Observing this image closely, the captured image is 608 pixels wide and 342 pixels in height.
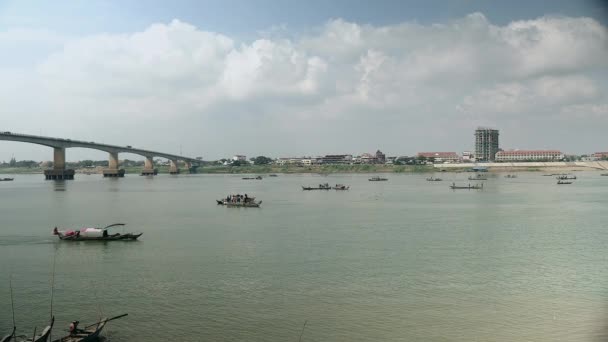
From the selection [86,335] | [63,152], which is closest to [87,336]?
[86,335]

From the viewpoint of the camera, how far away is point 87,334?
46.1 ft

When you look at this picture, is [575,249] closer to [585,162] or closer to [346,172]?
[346,172]

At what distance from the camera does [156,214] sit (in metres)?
46.8

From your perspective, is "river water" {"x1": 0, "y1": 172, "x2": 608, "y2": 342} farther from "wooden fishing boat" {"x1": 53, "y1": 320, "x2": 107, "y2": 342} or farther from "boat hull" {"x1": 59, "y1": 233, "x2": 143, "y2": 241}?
"wooden fishing boat" {"x1": 53, "y1": 320, "x2": 107, "y2": 342}

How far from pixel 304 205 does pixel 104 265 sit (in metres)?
32.2

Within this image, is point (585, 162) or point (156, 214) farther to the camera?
point (585, 162)

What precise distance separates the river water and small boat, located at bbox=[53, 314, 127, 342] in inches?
25.0

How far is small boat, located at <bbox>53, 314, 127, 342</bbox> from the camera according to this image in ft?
45.2

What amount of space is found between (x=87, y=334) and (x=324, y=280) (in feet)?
30.1

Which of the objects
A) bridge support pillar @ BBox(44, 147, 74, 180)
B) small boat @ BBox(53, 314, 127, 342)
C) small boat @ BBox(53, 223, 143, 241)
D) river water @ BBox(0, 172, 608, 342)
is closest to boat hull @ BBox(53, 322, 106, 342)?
small boat @ BBox(53, 314, 127, 342)

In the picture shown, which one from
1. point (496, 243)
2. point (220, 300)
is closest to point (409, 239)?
point (496, 243)

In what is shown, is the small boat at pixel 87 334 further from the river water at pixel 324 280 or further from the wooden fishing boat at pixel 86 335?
the river water at pixel 324 280

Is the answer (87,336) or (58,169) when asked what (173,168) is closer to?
(58,169)

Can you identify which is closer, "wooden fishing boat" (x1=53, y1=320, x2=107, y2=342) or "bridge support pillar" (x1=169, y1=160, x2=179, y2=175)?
"wooden fishing boat" (x1=53, y1=320, x2=107, y2=342)
